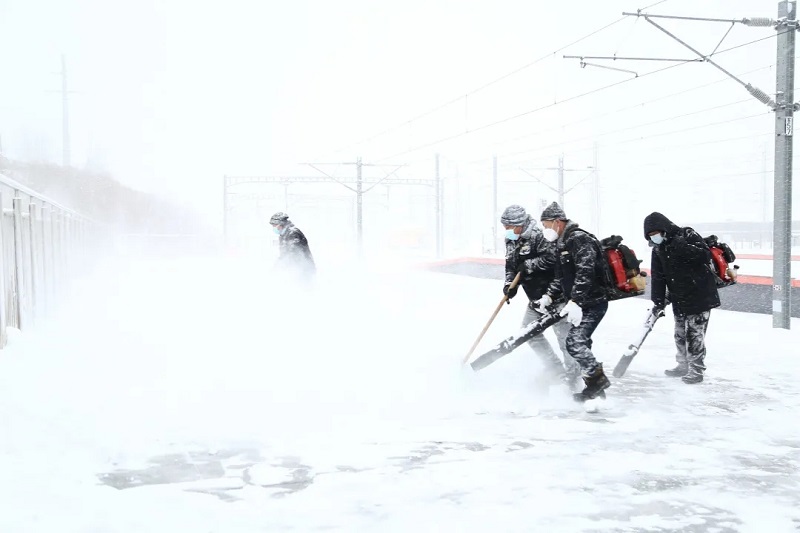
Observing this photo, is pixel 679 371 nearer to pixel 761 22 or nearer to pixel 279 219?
pixel 279 219

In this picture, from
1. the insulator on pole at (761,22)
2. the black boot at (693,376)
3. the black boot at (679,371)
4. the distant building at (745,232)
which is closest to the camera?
the black boot at (693,376)

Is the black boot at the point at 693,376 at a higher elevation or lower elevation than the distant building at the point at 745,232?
lower

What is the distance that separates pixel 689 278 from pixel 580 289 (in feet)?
5.09

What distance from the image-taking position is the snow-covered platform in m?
3.73

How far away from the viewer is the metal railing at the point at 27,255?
8.16m

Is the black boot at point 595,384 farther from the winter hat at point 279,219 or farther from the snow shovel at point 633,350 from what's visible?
the winter hat at point 279,219

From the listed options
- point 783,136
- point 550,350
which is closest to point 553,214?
point 550,350

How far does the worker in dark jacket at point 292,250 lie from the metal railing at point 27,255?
3.09 meters

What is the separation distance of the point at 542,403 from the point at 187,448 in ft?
9.53

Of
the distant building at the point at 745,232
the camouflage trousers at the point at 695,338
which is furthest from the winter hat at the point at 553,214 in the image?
the distant building at the point at 745,232

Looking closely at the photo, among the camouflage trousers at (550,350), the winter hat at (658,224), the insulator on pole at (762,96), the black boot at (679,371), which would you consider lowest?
the black boot at (679,371)

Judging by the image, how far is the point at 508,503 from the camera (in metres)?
3.89

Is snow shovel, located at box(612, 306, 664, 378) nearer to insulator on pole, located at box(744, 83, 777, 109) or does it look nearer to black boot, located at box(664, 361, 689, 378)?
black boot, located at box(664, 361, 689, 378)

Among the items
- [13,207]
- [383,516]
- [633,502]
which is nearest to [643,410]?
[633,502]
